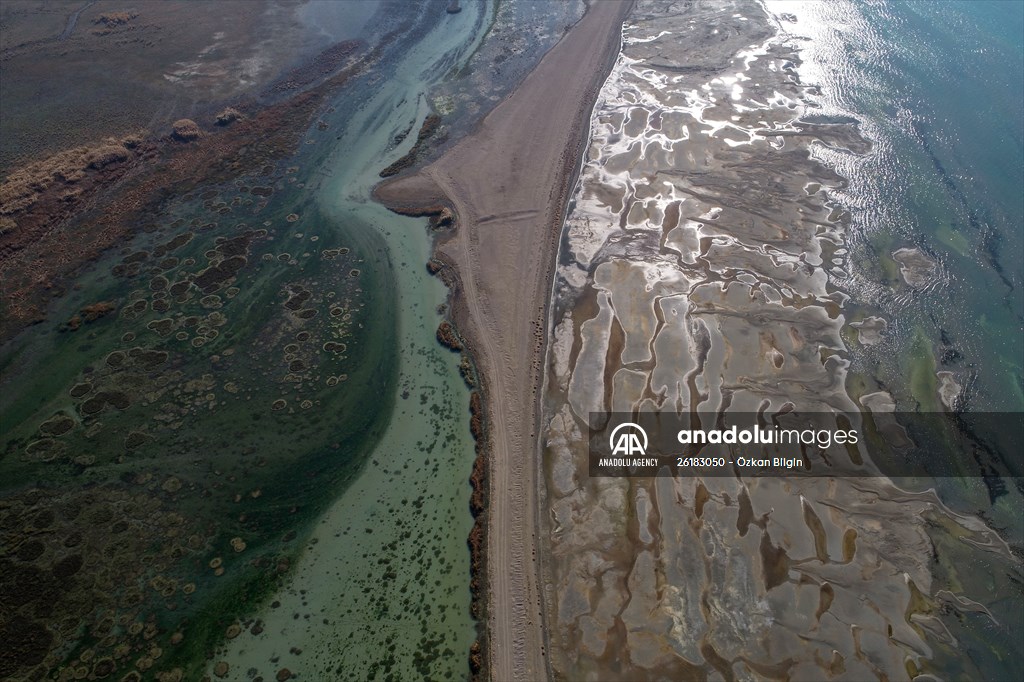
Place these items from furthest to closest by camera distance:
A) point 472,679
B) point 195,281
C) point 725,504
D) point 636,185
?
1. point 636,185
2. point 195,281
3. point 725,504
4. point 472,679

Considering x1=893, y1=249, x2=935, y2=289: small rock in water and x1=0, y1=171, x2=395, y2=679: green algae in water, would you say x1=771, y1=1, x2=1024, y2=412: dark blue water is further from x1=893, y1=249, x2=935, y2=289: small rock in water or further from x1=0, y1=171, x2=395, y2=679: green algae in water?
x1=0, y1=171, x2=395, y2=679: green algae in water

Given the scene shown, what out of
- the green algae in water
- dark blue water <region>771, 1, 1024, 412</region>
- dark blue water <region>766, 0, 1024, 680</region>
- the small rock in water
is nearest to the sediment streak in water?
dark blue water <region>766, 0, 1024, 680</region>

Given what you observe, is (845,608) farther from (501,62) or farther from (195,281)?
(501,62)

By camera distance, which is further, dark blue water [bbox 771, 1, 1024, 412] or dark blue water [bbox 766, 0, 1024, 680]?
dark blue water [bbox 771, 1, 1024, 412]

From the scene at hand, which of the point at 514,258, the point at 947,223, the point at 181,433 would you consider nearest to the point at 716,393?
the point at 514,258

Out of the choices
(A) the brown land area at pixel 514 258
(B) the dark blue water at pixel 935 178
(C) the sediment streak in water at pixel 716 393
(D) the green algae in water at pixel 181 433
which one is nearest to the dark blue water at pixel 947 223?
(B) the dark blue water at pixel 935 178

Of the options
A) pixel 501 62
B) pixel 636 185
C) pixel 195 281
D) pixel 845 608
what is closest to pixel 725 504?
pixel 845 608
